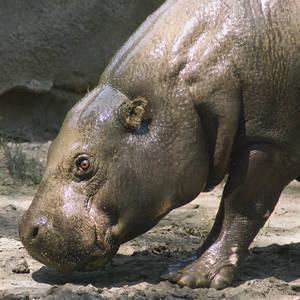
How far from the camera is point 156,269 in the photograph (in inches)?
146

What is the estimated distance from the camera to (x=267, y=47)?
3.23 metres

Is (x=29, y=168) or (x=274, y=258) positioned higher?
(x=274, y=258)

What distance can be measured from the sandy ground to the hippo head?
0.21m

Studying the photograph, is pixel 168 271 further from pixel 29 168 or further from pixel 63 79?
pixel 63 79

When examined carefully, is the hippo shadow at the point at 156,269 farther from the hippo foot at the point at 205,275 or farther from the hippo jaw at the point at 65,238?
the hippo jaw at the point at 65,238

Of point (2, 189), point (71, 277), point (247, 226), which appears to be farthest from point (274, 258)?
point (2, 189)

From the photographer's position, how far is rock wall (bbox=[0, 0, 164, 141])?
22.9 feet

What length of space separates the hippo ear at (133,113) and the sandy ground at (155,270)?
89 centimetres

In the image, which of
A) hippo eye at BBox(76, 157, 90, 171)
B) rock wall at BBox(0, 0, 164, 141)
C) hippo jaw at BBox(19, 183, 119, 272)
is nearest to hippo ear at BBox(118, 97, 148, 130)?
hippo eye at BBox(76, 157, 90, 171)

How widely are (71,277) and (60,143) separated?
820 mm

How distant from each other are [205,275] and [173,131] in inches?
33.2

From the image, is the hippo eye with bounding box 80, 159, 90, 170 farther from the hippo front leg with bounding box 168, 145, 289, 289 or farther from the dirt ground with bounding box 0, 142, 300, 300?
the hippo front leg with bounding box 168, 145, 289, 289

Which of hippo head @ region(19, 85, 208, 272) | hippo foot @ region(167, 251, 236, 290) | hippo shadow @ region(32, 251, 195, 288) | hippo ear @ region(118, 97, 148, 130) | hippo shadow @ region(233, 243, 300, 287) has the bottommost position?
hippo shadow @ region(32, 251, 195, 288)

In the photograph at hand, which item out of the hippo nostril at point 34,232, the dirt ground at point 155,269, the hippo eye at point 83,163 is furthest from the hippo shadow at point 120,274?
the hippo eye at point 83,163
